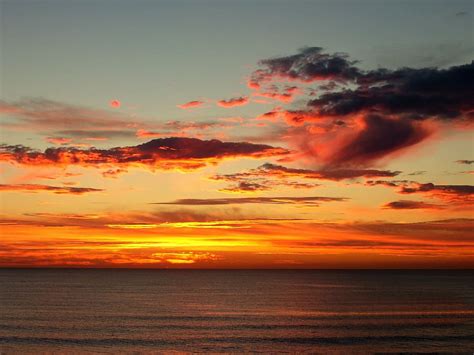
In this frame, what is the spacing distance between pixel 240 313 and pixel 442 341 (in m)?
41.5

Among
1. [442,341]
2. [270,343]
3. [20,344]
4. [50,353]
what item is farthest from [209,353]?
[442,341]

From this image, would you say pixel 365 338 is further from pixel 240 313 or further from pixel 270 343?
pixel 240 313

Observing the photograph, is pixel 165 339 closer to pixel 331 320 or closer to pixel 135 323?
pixel 135 323

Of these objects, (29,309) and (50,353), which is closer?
(50,353)

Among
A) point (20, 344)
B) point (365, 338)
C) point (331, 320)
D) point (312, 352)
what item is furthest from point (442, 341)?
point (20, 344)

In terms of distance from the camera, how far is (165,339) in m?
72.5

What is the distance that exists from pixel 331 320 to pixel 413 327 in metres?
14.2

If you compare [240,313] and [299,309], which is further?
[299,309]

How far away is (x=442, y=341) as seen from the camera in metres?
71.9

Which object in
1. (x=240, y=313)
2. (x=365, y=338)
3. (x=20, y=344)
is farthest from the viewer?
(x=240, y=313)

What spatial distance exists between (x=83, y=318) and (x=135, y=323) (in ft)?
37.3

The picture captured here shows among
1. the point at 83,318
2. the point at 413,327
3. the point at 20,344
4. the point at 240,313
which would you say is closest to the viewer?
the point at 20,344

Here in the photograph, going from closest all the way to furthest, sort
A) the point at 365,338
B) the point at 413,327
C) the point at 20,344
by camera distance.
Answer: the point at 20,344
the point at 365,338
the point at 413,327

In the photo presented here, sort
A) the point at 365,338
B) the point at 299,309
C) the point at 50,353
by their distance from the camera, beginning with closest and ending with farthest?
1. the point at 50,353
2. the point at 365,338
3. the point at 299,309
